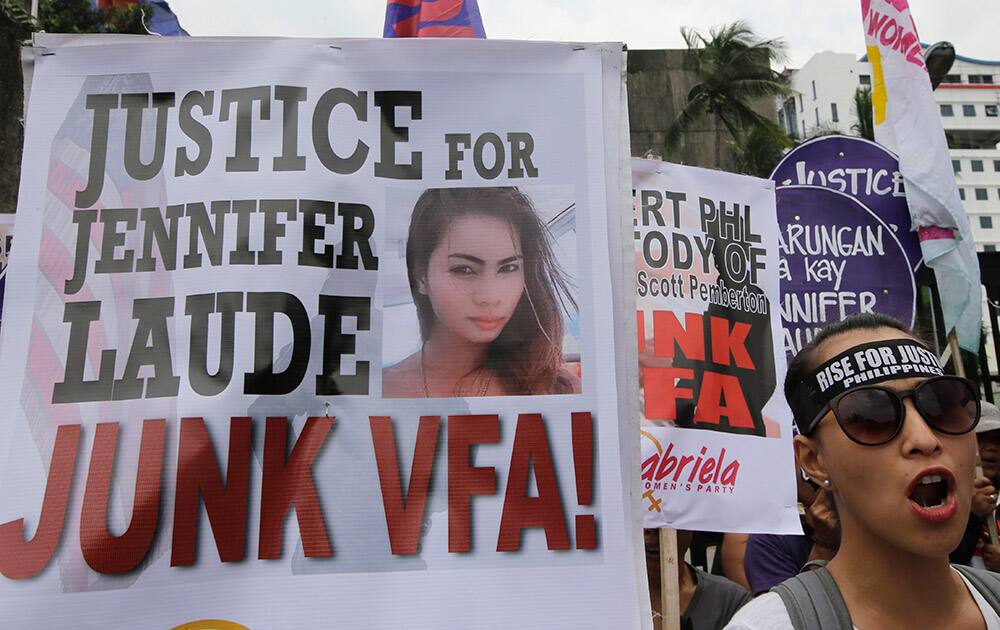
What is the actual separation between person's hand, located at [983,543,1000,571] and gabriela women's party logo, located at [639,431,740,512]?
3.58 ft

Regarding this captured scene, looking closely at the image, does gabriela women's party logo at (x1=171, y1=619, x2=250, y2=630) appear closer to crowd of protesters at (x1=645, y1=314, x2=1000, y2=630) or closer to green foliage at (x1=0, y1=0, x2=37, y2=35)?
crowd of protesters at (x1=645, y1=314, x2=1000, y2=630)

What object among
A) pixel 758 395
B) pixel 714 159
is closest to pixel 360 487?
pixel 758 395

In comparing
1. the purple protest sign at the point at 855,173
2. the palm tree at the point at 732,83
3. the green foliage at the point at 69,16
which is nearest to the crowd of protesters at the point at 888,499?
the purple protest sign at the point at 855,173

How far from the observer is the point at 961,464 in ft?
4.72

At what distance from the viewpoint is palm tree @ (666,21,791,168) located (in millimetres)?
28859

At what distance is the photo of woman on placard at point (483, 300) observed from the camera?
2.14 metres

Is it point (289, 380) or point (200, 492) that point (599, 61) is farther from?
point (200, 492)

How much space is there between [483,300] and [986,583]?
1187 mm

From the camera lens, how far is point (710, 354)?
3.84 m

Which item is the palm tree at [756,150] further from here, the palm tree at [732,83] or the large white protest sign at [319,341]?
the large white protest sign at [319,341]

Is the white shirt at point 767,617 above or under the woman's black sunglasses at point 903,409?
under

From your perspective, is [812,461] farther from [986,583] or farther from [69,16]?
[69,16]

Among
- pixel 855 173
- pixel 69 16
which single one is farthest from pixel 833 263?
pixel 69 16

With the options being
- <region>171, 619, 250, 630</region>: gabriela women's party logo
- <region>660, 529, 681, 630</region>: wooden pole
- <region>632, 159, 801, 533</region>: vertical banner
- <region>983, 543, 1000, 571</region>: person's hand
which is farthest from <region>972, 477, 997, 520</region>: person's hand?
<region>171, 619, 250, 630</region>: gabriela women's party logo
